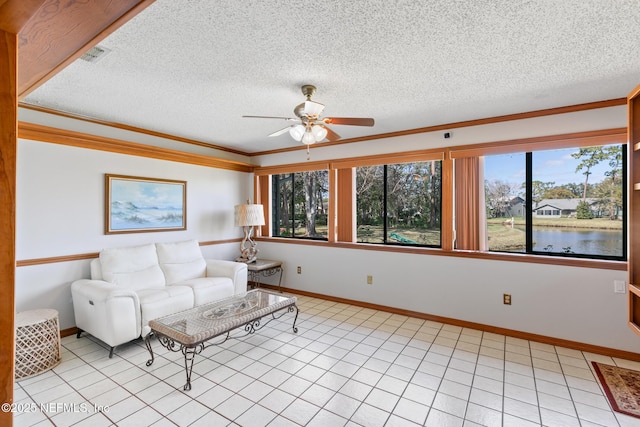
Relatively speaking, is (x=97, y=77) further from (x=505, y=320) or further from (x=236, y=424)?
(x=505, y=320)

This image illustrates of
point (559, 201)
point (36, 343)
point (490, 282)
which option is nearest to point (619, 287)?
point (559, 201)

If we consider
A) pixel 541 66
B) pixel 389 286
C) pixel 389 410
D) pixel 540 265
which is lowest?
pixel 389 410

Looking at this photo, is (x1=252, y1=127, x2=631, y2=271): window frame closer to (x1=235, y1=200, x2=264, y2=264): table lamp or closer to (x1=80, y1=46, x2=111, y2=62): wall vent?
(x1=235, y1=200, x2=264, y2=264): table lamp

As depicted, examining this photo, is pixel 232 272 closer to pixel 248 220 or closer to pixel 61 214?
→ pixel 248 220

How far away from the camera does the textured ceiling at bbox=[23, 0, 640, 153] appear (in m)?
1.64

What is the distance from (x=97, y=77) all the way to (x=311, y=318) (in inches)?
135

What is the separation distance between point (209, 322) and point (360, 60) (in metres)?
2.58

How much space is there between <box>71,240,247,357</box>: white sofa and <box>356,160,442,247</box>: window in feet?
6.83

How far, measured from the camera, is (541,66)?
2217 mm

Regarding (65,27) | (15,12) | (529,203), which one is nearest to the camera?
(15,12)

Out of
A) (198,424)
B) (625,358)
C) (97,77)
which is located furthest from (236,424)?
(625,358)

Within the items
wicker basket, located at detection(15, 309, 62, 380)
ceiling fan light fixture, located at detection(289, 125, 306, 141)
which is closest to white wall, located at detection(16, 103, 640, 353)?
wicker basket, located at detection(15, 309, 62, 380)

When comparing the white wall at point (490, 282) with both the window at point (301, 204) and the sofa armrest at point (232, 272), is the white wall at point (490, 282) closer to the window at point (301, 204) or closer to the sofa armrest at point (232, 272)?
the window at point (301, 204)

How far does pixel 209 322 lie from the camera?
104 inches
